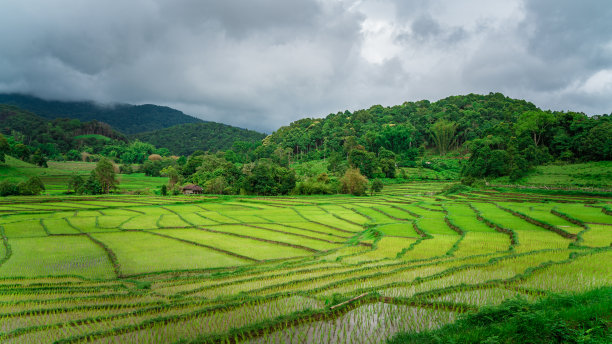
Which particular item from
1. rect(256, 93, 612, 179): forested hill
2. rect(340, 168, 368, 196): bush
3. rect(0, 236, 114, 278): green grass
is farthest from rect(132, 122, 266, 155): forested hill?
rect(0, 236, 114, 278): green grass

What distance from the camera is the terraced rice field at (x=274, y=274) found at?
20.5 feet

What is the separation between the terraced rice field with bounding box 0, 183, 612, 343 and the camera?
6234 millimetres

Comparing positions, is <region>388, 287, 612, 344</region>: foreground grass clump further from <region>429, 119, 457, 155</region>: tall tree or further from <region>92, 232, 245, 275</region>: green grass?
<region>429, 119, 457, 155</region>: tall tree

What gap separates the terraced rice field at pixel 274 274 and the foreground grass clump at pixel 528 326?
35.1 inches

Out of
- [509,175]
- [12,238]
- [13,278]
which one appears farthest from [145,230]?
[509,175]

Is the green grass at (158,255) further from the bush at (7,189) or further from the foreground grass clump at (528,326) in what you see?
the bush at (7,189)

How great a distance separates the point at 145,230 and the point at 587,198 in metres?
46.7

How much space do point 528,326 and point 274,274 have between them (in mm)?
8461

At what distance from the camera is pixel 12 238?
59.5ft

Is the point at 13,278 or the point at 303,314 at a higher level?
the point at 303,314

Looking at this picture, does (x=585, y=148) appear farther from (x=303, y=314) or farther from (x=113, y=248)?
(x=113, y=248)

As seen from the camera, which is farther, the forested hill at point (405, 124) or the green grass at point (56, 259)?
the forested hill at point (405, 124)

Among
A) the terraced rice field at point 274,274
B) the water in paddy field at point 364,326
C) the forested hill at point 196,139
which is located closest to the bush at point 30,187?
the terraced rice field at point 274,274

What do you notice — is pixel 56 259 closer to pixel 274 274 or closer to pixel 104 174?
pixel 274 274
